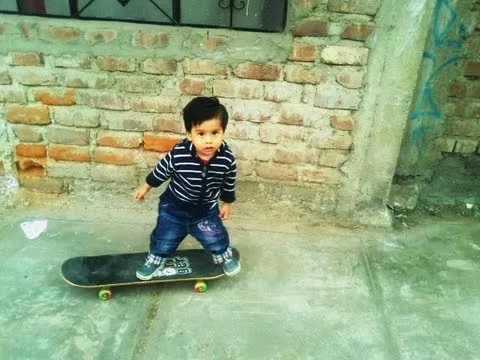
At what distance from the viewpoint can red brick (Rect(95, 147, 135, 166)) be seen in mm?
2848

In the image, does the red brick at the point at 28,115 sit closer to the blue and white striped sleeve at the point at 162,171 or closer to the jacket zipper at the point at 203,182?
the blue and white striped sleeve at the point at 162,171

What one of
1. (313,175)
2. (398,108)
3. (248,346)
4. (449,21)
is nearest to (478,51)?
(449,21)

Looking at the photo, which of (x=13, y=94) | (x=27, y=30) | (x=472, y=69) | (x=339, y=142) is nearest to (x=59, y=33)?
(x=27, y=30)

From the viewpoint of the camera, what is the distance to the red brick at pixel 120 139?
2799 millimetres

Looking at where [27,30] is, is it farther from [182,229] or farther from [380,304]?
[380,304]

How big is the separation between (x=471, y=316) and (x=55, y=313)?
7.03 ft

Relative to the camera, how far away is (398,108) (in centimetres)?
261

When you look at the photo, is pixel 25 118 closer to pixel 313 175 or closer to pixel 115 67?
pixel 115 67

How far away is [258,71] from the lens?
8.45 feet

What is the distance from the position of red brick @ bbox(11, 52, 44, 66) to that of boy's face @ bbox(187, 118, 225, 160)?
1.27 meters

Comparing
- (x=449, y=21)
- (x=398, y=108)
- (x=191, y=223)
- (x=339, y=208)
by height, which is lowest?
(x=339, y=208)

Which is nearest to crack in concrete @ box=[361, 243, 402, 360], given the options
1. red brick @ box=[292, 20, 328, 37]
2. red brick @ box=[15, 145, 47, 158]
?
red brick @ box=[292, 20, 328, 37]

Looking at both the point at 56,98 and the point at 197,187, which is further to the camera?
the point at 56,98

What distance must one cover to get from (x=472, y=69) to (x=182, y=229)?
2.20m
